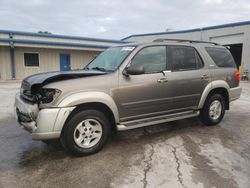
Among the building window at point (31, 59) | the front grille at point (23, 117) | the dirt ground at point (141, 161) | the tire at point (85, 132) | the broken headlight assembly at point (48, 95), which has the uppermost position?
the building window at point (31, 59)

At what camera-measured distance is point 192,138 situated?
480cm

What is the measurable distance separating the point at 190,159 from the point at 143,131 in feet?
5.19

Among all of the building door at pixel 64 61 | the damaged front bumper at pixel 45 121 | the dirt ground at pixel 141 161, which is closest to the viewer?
the dirt ground at pixel 141 161

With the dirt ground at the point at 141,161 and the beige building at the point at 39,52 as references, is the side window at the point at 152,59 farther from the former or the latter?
the beige building at the point at 39,52

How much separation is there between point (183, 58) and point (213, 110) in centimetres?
160

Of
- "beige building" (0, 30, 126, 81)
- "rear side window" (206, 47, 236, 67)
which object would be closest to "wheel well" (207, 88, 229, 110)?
"rear side window" (206, 47, 236, 67)

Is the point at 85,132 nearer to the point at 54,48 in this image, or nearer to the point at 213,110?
the point at 213,110

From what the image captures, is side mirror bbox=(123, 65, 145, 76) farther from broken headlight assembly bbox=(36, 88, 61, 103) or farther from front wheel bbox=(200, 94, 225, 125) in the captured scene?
front wheel bbox=(200, 94, 225, 125)

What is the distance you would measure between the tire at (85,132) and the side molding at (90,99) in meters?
0.20

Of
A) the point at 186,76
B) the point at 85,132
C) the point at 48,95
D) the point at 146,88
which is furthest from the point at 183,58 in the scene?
the point at 48,95

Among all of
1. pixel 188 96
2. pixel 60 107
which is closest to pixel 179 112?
pixel 188 96

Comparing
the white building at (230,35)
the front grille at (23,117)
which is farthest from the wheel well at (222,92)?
the white building at (230,35)

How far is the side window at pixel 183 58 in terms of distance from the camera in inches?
190

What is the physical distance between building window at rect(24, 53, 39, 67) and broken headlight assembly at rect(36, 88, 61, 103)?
1551 cm
